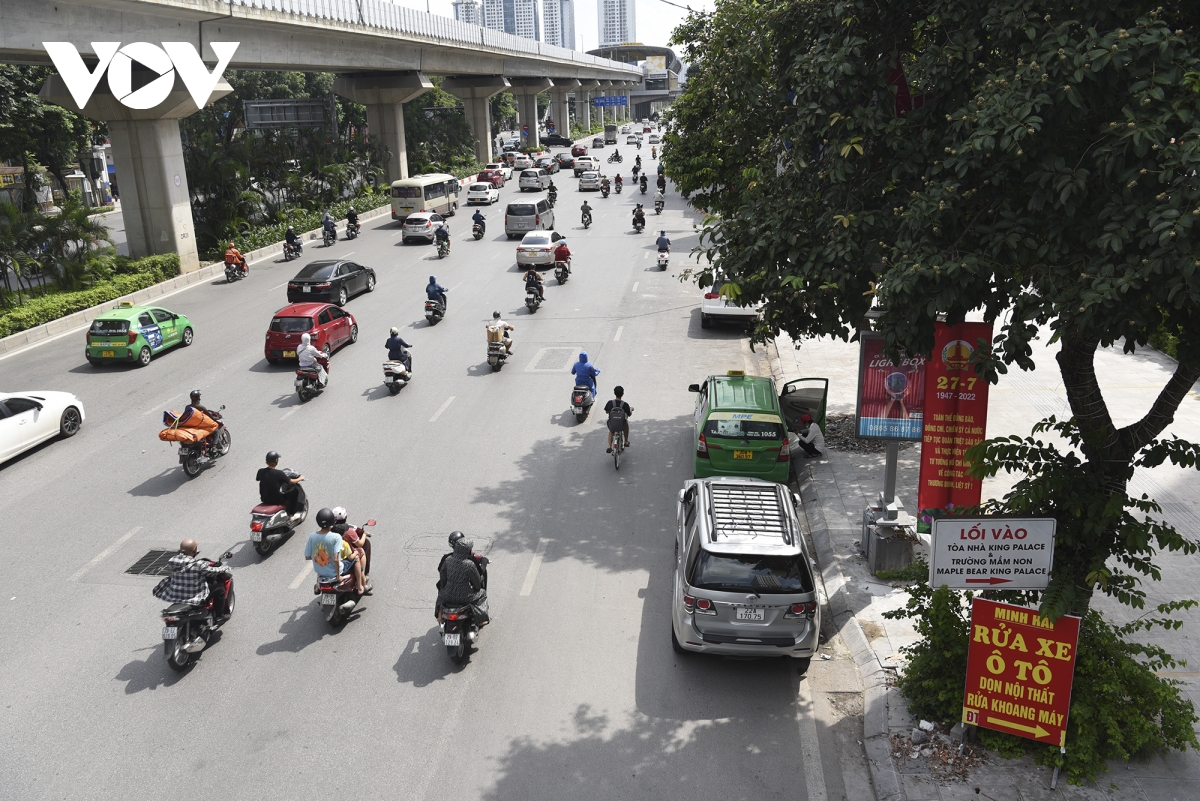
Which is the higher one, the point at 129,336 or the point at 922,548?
the point at 129,336

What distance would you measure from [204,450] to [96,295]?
16264 mm

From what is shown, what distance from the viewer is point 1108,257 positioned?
7109 millimetres

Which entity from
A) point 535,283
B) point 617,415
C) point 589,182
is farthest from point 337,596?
point 589,182

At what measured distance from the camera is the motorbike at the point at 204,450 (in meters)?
15.9

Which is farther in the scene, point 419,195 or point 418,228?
point 419,195

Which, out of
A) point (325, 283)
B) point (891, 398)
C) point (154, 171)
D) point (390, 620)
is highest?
point (154, 171)

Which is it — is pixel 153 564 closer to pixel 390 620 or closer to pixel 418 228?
pixel 390 620

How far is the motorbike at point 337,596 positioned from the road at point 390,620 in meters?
0.21

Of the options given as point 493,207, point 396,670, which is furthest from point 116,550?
point 493,207

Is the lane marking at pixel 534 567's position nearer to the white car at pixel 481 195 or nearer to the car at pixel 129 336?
the car at pixel 129 336

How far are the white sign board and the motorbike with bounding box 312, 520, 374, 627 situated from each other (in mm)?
6554

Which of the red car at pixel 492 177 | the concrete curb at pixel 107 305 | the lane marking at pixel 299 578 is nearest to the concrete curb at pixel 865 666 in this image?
the lane marking at pixel 299 578

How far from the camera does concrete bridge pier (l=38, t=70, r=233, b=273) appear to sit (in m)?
33.5

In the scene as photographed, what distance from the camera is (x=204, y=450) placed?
16.2 m
